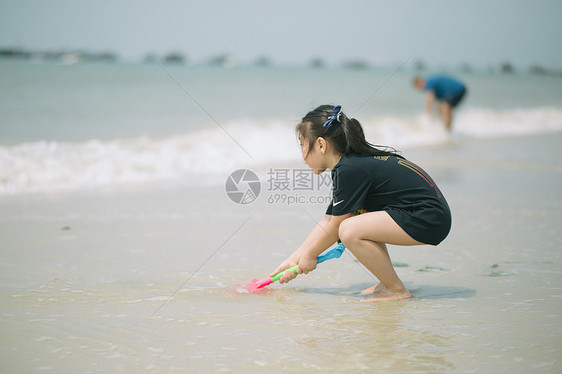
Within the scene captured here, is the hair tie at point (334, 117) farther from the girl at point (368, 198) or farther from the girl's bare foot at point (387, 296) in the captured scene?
the girl's bare foot at point (387, 296)

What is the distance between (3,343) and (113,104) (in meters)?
9.95

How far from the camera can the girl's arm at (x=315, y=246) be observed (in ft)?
8.31

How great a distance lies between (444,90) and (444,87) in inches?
2.1

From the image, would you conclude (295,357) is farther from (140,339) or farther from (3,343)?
(3,343)

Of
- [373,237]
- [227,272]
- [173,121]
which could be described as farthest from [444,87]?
[373,237]

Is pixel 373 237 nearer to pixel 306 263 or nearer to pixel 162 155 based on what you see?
pixel 306 263

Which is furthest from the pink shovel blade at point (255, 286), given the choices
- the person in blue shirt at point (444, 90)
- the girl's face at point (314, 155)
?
the person in blue shirt at point (444, 90)

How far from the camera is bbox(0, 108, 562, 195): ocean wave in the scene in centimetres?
543

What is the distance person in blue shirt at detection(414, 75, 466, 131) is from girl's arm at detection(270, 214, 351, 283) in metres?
7.78

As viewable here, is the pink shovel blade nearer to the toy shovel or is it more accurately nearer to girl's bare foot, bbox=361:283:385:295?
the toy shovel

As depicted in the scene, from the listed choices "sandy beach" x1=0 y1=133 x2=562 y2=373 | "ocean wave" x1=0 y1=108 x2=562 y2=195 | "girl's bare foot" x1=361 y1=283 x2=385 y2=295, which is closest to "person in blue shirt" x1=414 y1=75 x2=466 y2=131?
"ocean wave" x1=0 y1=108 x2=562 y2=195

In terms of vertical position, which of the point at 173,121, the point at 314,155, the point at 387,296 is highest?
the point at 173,121

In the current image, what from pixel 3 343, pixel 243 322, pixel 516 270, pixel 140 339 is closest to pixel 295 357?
pixel 243 322

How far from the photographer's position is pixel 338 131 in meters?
2.54
